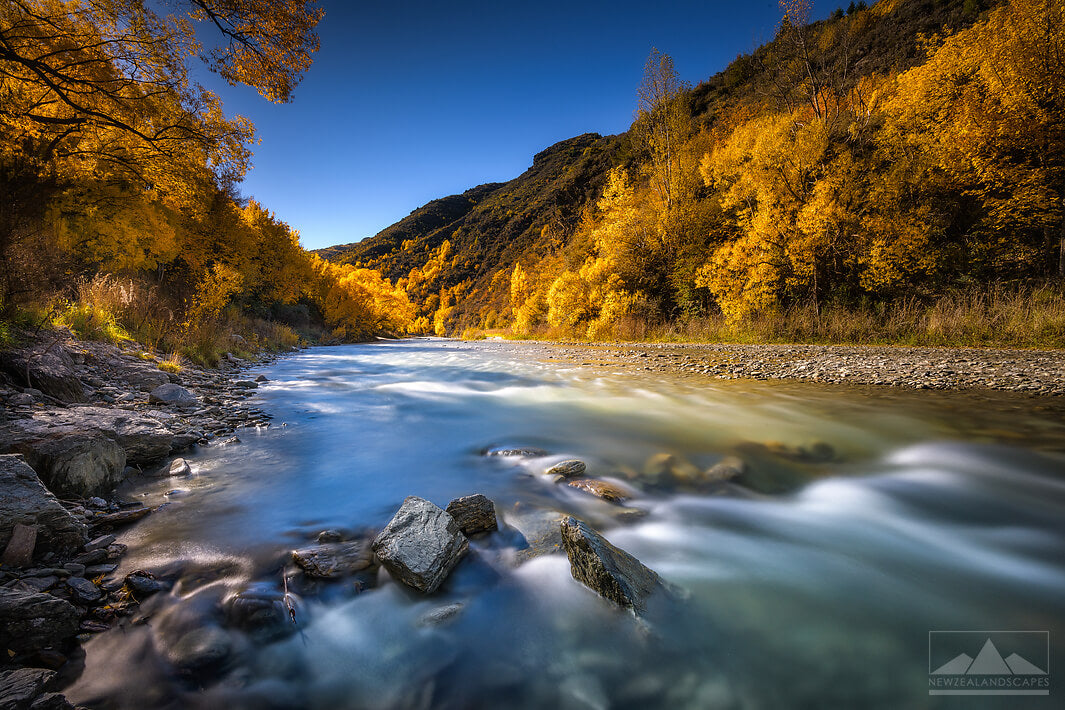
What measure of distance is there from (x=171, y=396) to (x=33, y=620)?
4821 millimetres

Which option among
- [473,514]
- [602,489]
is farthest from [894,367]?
[473,514]

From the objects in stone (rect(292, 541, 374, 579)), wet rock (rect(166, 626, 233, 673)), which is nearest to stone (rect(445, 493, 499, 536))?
stone (rect(292, 541, 374, 579))

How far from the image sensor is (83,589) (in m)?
1.79

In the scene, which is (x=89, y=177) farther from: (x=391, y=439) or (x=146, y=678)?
(x=146, y=678)

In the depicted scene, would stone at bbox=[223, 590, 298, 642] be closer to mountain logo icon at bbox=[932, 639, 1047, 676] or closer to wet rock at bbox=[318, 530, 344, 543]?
wet rock at bbox=[318, 530, 344, 543]

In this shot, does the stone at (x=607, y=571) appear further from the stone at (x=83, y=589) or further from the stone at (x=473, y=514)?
the stone at (x=83, y=589)

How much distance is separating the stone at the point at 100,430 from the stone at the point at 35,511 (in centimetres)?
69

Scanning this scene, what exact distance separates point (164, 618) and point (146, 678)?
0.40 meters

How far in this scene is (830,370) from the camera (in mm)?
8172

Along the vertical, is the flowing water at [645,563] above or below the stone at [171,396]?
below

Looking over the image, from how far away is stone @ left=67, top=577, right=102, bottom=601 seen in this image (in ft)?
5.81

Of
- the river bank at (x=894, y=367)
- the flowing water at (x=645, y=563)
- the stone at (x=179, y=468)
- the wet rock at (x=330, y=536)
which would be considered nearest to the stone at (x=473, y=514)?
the flowing water at (x=645, y=563)

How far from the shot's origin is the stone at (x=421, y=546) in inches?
79.6

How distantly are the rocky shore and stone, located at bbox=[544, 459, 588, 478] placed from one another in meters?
2.74
